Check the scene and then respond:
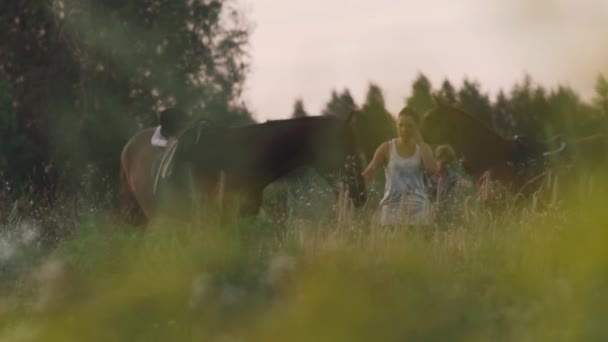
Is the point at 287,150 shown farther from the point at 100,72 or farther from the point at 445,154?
the point at 100,72

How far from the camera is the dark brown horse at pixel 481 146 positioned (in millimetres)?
12625

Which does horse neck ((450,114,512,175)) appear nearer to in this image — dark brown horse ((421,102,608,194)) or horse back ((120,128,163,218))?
dark brown horse ((421,102,608,194))

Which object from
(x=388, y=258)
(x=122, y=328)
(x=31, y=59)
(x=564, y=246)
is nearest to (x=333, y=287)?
(x=564, y=246)

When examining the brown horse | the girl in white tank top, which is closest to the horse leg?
the brown horse

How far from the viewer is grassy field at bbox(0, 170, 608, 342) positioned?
9.62ft

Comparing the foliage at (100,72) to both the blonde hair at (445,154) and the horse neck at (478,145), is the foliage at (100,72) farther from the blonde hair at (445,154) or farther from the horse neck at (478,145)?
the blonde hair at (445,154)

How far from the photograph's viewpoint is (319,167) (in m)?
11.6

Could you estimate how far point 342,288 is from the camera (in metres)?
2.99

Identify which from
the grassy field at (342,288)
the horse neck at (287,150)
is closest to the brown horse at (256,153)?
the horse neck at (287,150)

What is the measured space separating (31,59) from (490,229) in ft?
74.0

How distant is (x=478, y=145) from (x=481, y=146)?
0.04 m

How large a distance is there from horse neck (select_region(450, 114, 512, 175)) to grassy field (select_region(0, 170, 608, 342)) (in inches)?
251

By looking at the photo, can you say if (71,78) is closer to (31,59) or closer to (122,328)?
(31,59)

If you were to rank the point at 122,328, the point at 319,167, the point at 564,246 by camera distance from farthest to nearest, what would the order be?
1. the point at 319,167
2. the point at 122,328
3. the point at 564,246
